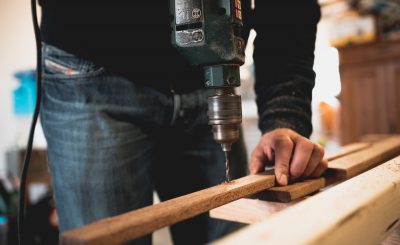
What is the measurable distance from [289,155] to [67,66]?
0.54m

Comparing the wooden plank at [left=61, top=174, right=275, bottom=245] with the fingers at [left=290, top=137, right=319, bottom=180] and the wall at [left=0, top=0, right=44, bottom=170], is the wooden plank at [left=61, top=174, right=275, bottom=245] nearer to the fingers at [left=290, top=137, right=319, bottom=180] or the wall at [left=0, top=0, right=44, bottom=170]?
the fingers at [left=290, top=137, right=319, bottom=180]

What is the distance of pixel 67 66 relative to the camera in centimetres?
80

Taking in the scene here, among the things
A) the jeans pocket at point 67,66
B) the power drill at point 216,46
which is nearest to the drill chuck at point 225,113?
the power drill at point 216,46

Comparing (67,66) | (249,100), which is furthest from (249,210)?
(249,100)

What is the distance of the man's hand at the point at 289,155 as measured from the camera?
680 millimetres

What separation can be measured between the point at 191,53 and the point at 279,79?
32cm

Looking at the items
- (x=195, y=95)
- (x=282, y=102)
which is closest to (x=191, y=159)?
(x=195, y=95)

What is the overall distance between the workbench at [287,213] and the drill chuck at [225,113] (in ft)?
0.30

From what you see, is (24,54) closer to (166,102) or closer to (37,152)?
(37,152)

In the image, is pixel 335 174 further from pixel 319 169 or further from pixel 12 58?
pixel 12 58

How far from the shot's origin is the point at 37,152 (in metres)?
2.81

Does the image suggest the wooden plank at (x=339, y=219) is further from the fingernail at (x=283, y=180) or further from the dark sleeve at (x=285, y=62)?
the dark sleeve at (x=285, y=62)

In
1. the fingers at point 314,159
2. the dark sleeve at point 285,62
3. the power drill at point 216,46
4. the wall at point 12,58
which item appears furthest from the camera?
the wall at point 12,58

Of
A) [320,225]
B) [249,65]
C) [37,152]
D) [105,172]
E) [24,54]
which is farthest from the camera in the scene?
[249,65]
